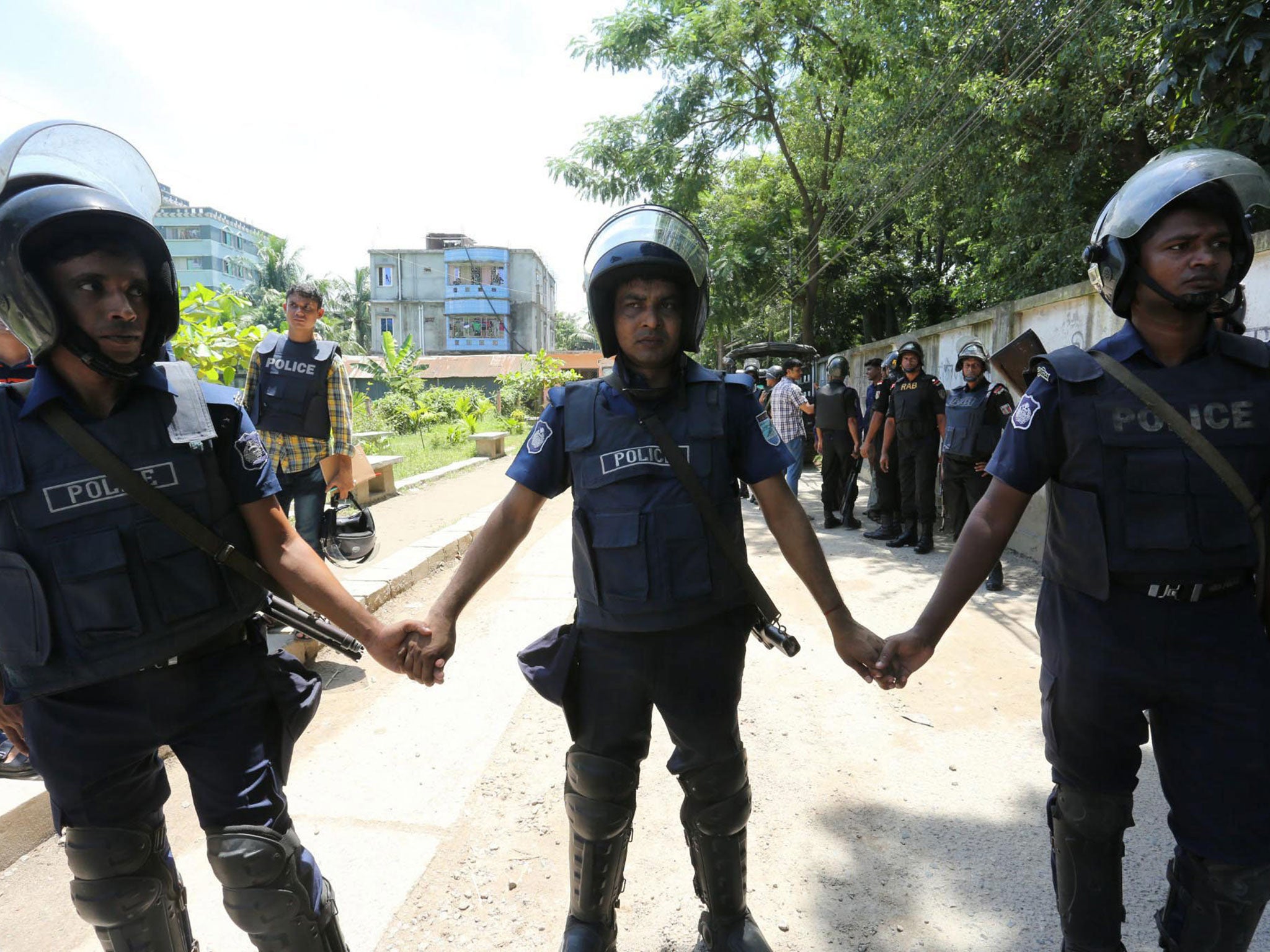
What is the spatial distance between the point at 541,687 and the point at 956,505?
5631mm

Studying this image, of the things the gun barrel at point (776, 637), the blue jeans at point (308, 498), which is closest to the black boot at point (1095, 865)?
the gun barrel at point (776, 637)

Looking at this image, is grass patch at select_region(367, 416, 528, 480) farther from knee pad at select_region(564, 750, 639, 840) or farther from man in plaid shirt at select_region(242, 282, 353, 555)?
knee pad at select_region(564, 750, 639, 840)

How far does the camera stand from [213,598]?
181cm

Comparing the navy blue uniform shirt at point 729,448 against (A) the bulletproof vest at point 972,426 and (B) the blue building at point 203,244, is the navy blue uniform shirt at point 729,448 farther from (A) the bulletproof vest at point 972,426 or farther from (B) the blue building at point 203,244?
(B) the blue building at point 203,244

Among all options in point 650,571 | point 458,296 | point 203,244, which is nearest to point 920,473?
point 650,571

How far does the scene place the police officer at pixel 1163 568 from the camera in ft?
5.68

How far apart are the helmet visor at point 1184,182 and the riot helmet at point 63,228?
2.22 m

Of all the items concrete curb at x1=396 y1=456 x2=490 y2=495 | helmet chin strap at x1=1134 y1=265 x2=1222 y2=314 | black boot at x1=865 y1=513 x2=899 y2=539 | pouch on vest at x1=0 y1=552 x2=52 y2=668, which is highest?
helmet chin strap at x1=1134 y1=265 x2=1222 y2=314

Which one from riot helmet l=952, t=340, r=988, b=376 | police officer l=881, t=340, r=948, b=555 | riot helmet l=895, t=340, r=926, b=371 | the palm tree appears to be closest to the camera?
riot helmet l=952, t=340, r=988, b=376

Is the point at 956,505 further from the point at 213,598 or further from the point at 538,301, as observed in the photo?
the point at 538,301

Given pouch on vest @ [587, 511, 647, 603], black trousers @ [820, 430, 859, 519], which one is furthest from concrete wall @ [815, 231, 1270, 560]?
pouch on vest @ [587, 511, 647, 603]

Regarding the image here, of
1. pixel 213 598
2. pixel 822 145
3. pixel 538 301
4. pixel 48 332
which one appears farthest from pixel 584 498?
pixel 538 301

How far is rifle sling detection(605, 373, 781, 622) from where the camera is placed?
203 cm

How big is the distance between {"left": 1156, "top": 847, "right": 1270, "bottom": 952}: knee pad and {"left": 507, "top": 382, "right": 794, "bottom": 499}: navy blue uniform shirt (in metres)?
1.30
